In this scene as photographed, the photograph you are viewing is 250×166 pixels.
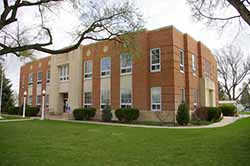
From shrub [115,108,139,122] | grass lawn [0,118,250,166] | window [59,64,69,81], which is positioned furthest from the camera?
window [59,64,69,81]

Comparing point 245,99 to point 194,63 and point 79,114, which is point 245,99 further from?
point 79,114

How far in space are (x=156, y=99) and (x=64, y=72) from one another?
13.9 metres

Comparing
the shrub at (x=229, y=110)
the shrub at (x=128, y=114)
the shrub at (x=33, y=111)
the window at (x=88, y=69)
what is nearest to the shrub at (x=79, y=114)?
the window at (x=88, y=69)

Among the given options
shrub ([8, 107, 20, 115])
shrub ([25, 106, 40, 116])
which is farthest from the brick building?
shrub ([8, 107, 20, 115])

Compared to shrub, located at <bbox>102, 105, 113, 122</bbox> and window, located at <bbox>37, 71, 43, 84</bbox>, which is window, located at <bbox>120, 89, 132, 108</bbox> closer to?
shrub, located at <bbox>102, 105, 113, 122</bbox>

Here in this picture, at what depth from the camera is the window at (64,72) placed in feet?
95.9

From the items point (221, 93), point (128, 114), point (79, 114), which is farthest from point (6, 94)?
point (221, 93)

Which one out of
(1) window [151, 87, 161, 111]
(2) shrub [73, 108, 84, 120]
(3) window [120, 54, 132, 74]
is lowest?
(2) shrub [73, 108, 84, 120]

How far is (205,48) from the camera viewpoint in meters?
27.3

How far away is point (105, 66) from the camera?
82.1 feet

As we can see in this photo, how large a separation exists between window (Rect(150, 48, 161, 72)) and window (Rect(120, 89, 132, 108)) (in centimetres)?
323

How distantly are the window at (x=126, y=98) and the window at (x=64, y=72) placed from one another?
30.3 feet

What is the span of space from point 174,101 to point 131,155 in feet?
41.1

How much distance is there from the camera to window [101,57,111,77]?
80.8 feet
